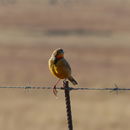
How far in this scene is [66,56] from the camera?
30.8 metres

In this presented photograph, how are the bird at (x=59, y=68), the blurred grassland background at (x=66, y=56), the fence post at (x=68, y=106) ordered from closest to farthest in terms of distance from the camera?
the fence post at (x=68, y=106) → the bird at (x=59, y=68) → the blurred grassland background at (x=66, y=56)

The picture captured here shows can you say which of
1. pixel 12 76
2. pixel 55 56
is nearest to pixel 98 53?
pixel 12 76

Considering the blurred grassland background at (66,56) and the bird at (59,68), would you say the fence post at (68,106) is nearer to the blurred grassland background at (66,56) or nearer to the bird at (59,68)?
the bird at (59,68)

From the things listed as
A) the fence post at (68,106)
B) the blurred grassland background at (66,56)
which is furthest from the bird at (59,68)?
the blurred grassland background at (66,56)

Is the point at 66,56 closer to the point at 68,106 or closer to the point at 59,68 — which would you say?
the point at 59,68

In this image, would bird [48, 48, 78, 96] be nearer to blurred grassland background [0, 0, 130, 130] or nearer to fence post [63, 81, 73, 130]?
fence post [63, 81, 73, 130]

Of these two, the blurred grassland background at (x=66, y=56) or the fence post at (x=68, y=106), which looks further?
the blurred grassland background at (x=66, y=56)

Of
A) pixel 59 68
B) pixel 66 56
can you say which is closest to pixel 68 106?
pixel 59 68

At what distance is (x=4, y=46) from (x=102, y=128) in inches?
605

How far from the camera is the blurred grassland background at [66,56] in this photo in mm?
19864

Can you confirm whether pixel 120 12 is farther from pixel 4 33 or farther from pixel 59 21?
pixel 4 33

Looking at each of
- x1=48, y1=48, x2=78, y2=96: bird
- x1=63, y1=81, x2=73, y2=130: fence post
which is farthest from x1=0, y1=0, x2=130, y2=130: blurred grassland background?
x1=63, y1=81, x2=73, y2=130: fence post

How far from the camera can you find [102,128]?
1888cm

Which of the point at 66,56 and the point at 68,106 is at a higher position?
the point at 66,56
